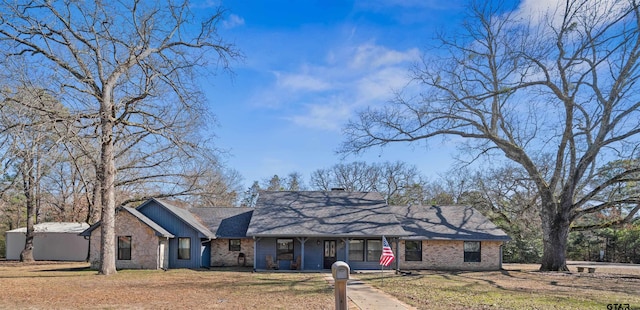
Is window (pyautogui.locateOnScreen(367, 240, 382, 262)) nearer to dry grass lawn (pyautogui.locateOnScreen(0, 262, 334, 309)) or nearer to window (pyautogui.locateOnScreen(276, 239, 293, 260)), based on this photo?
window (pyautogui.locateOnScreen(276, 239, 293, 260))

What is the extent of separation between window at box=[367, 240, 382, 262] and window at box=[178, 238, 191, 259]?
9.70 metres

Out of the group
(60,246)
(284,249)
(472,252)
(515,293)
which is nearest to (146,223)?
(284,249)

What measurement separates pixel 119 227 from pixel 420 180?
1327 inches

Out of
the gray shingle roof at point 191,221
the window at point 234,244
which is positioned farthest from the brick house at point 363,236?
the gray shingle roof at point 191,221

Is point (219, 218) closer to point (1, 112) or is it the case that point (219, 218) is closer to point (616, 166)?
point (1, 112)

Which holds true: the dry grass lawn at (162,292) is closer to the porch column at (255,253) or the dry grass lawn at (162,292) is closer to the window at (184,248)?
the porch column at (255,253)

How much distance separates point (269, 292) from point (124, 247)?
12585mm

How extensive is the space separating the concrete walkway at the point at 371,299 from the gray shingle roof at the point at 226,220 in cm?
1103

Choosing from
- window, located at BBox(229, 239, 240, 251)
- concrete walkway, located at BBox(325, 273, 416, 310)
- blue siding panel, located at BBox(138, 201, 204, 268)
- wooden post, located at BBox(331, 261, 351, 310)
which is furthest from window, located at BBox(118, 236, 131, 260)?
wooden post, located at BBox(331, 261, 351, 310)

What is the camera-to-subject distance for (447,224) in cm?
2530

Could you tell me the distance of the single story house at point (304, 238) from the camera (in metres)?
22.0

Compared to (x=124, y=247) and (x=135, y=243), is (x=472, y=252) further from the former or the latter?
(x=124, y=247)

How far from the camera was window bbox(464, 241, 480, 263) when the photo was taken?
2391 cm

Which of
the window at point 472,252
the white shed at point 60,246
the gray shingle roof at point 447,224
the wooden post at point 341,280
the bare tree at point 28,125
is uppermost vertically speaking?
the bare tree at point 28,125
